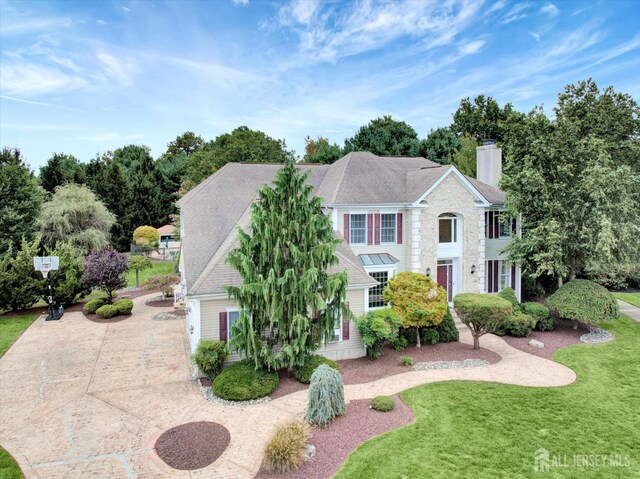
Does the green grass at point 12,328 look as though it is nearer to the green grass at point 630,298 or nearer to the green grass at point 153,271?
the green grass at point 153,271

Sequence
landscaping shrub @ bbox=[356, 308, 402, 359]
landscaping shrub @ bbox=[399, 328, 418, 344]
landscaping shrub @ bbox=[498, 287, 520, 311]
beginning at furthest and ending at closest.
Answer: landscaping shrub @ bbox=[498, 287, 520, 311] → landscaping shrub @ bbox=[399, 328, 418, 344] → landscaping shrub @ bbox=[356, 308, 402, 359]

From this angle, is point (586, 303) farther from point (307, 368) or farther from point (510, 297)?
point (307, 368)

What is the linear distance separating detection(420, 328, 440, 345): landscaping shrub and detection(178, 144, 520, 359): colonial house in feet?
10.2

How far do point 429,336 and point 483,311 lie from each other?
2.98 m

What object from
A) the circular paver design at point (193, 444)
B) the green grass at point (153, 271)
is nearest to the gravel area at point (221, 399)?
the circular paver design at point (193, 444)

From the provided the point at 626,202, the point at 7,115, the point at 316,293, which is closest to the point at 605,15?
the point at 626,202

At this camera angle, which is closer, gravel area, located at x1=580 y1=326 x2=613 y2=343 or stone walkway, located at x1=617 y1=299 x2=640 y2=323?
gravel area, located at x1=580 y1=326 x2=613 y2=343

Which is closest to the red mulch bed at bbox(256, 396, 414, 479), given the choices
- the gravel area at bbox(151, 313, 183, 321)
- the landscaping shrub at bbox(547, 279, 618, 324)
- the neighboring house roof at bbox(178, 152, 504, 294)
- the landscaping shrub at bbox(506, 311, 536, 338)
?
the neighboring house roof at bbox(178, 152, 504, 294)

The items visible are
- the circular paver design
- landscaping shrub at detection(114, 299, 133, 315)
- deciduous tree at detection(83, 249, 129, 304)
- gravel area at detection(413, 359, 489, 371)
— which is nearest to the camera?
the circular paver design

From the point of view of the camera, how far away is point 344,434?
36.6 feet

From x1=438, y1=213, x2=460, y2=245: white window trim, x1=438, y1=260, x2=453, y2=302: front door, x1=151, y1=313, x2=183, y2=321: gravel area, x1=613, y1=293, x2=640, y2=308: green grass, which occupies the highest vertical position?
x1=438, y1=213, x2=460, y2=245: white window trim

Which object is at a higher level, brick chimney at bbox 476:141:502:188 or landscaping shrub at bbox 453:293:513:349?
brick chimney at bbox 476:141:502:188

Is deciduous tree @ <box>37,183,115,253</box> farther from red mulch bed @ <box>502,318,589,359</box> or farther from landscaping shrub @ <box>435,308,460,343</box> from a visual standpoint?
red mulch bed @ <box>502,318,589,359</box>

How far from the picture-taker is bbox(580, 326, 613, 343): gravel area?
20.1 meters
